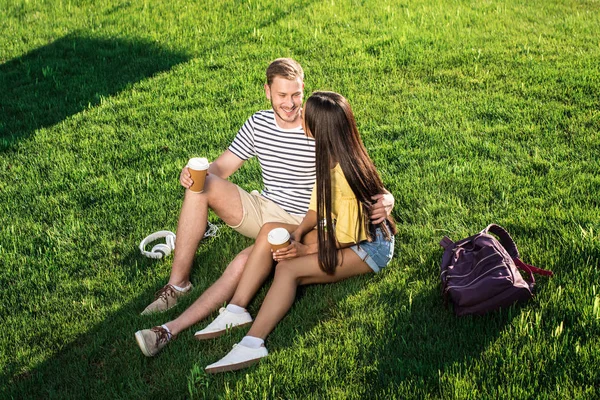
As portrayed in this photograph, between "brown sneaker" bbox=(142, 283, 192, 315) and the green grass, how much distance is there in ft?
0.33

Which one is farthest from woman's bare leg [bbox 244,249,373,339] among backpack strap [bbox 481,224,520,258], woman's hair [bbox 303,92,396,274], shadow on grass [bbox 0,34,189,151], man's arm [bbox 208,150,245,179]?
shadow on grass [bbox 0,34,189,151]

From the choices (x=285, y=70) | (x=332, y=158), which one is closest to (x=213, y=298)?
(x=332, y=158)

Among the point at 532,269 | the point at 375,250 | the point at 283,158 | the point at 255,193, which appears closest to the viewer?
the point at 532,269

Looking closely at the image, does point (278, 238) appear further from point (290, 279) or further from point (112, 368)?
point (112, 368)

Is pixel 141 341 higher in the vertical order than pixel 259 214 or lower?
lower

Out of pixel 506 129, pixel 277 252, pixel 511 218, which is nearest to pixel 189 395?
pixel 277 252

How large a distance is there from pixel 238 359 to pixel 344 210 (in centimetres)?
115

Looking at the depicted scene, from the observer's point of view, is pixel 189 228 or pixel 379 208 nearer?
pixel 379 208

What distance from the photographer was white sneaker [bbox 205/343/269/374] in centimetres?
392

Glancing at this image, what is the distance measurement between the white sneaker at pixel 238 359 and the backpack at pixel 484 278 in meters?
1.21

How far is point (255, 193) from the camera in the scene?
5.13 metres

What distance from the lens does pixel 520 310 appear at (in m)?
4.06

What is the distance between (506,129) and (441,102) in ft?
3.27

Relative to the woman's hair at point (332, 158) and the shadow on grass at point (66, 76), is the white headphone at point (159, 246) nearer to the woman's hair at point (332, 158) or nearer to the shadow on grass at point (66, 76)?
the woman's hair at point (332, 158)
